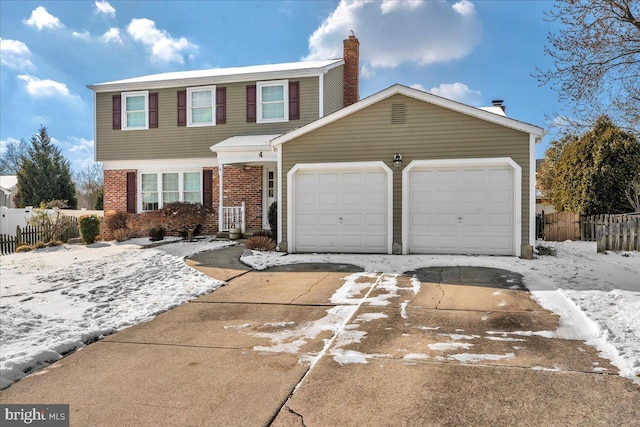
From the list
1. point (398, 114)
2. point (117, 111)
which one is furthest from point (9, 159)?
point (398, 114)

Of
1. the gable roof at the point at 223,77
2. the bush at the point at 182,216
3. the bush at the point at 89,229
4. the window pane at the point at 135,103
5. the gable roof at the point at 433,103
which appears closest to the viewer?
the gable roof at the point at 433,103

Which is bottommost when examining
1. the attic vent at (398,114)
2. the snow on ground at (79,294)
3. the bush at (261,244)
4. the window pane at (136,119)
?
the snow on ground at (79,294)

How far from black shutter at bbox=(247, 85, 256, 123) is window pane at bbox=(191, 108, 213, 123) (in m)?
1.65

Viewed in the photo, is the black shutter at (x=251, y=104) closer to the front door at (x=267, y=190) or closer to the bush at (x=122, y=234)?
the front door at (x=267, y=190)

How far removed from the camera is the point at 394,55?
567 inches

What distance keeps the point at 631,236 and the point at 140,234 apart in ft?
53.1

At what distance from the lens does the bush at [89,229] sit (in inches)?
585

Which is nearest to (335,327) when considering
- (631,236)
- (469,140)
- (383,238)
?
(383,238)

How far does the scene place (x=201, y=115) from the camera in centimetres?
1673

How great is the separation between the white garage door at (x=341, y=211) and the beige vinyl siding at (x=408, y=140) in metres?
0.37

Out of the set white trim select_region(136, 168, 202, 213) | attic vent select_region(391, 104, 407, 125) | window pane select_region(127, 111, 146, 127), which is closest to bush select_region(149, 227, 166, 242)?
white trim select_region(136, 168, 202, 213)

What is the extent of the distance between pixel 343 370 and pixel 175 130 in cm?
1500

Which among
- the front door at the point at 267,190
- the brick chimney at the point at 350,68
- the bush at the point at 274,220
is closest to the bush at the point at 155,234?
the front door at the point at 267,190

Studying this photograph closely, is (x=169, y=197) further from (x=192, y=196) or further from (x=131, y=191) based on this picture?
(x=131, y=191)
